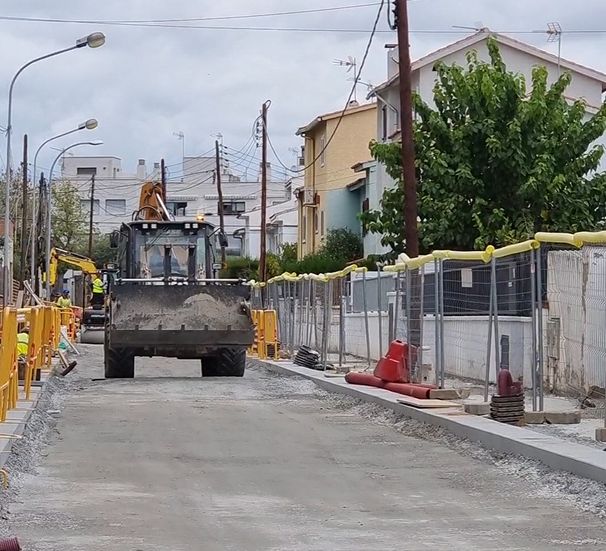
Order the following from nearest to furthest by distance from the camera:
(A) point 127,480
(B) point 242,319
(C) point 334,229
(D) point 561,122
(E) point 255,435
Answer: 1. (A) point 127,480
2. (E) point 255,435
3. (B) point 242,319
4. (D) point 561,122
5. (C) point 334,229

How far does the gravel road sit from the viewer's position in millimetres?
8867

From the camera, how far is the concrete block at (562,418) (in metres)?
14.5

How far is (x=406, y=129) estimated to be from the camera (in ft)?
78.5

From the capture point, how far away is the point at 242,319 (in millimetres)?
24609

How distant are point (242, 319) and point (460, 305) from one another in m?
7.07

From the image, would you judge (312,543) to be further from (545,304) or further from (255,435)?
(545,304)

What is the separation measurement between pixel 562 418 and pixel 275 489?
→ 4.80 meters

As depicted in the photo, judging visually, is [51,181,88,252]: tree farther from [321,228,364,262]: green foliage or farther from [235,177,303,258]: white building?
[321,228,364,262]: green foliage

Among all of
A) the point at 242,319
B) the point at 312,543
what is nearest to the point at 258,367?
the point at 242,319

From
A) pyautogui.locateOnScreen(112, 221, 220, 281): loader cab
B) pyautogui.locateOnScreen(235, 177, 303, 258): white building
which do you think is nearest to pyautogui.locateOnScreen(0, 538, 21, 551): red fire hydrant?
pyautogui.locateOnScreen(112, 221, 220, 281): loader cab

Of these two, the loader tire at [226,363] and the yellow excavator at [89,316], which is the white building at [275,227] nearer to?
→ the yellow excavator at [89,316]

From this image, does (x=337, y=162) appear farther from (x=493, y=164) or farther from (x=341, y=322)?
(x=341, y=322)

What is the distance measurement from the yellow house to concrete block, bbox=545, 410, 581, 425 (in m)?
46.1

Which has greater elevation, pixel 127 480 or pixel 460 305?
pixel 460 305
